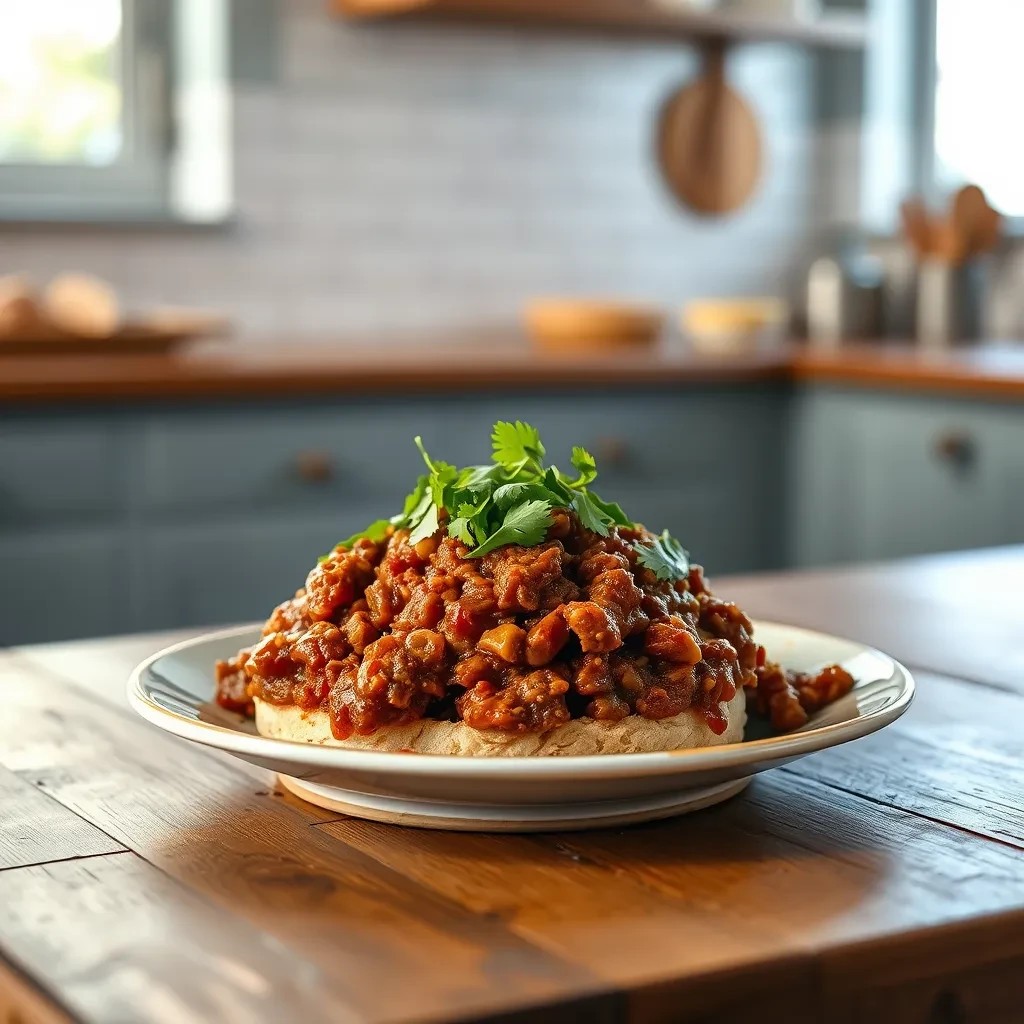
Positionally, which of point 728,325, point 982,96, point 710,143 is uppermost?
point 982,96

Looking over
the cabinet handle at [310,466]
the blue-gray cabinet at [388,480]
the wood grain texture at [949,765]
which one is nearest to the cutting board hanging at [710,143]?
the blue-gray cabinet at [388,480]

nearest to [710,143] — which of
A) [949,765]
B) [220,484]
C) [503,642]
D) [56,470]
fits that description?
[220,484]

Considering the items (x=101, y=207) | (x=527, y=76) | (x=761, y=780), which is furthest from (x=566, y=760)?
(x=527, y=76)

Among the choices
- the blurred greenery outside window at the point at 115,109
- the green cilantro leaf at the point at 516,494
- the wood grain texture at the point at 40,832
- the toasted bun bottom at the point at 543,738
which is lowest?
the wood grain texture at the point at 40,832

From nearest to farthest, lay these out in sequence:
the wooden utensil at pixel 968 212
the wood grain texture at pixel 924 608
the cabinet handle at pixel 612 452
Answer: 1. the wood grain texture at pixel 924 608
2. the cabinet handle at pixel 612 452
3. the wooden utensil at pixel 968 212

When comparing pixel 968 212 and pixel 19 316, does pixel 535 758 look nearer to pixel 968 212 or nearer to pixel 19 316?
pixel 19 316

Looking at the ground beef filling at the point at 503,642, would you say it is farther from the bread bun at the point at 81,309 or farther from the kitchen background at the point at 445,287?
the bread bun at the point at 81,309
